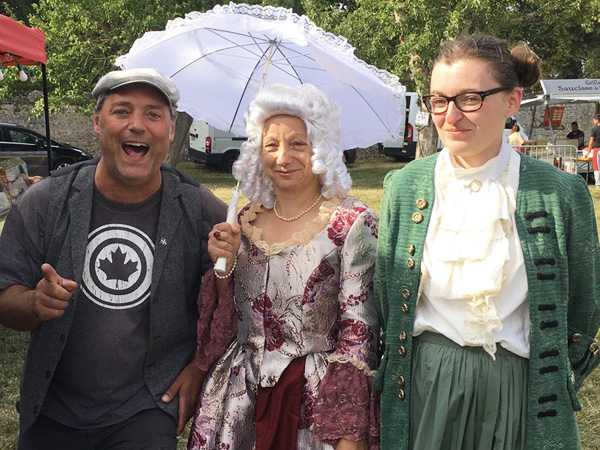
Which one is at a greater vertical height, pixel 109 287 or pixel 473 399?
pixel 109 287

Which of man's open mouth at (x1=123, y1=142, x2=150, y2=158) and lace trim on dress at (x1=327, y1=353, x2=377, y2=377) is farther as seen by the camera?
man's open mouth at (x1=123, y1=142, x2=150, y2=158)

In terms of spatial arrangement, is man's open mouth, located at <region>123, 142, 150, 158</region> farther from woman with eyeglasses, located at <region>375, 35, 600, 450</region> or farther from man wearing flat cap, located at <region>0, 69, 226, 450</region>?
woman with eyeglasses, located at <region>375, 35, 600, 450</region>

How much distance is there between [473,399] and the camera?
2.13 meters

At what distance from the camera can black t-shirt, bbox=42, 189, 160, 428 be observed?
2559 mm

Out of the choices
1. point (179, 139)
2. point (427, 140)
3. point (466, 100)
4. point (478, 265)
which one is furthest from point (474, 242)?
point (179, 139)

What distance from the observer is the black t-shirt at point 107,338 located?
2559mm

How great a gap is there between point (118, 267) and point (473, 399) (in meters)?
1.32

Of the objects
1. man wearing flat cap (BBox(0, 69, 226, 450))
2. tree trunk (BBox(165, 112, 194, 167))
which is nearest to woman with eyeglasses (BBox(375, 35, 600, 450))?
man wearing flat cap (BBox(0, 69, 226, 450))

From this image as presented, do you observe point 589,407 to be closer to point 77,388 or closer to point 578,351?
point 578,351

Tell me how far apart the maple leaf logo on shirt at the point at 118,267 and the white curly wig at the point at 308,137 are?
0.50m

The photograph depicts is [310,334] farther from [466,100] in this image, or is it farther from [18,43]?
[18,43]

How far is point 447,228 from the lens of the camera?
86.4 inches

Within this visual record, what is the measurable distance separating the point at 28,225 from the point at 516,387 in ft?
5.75

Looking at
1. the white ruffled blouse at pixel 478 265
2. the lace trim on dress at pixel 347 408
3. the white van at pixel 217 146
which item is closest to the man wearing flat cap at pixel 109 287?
the lace trim on dress at pixel 347 408
